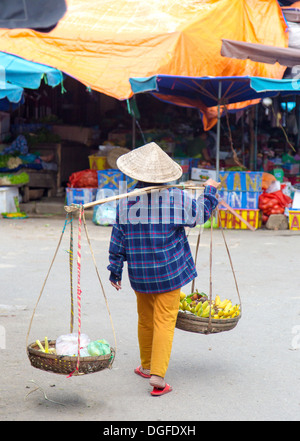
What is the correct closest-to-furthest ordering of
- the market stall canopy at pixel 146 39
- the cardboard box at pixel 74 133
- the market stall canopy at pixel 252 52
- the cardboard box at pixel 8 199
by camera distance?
the market stall canopy at pixel 252 52 → the market stall canopy at pixel 146 39 → the cardboard box at pixel 8 199 → the cardboard box at pixel 74 133

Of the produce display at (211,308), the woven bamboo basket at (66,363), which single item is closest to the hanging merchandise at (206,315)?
the produce display at (211,308)

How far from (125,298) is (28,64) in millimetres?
5717

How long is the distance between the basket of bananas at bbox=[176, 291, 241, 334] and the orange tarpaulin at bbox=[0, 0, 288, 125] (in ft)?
21.0

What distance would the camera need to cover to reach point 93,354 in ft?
12.8

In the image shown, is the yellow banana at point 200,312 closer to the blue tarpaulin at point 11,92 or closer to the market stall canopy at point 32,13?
the market stall canopy at point 32,13

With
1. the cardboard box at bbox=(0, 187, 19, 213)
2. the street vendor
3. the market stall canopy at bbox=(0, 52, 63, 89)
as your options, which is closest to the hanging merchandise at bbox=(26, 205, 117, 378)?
the street vendor

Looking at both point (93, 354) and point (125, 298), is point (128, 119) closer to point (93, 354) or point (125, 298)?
point (125, 298)

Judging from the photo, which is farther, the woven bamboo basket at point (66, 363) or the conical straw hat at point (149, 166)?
the conical straw hat at point (149, 166)

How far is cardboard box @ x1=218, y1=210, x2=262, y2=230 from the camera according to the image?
35.4 feet

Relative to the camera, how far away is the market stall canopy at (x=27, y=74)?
10.4 metres

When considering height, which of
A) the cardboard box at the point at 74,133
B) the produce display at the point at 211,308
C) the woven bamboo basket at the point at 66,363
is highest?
the cardboard box at the point at 74,133

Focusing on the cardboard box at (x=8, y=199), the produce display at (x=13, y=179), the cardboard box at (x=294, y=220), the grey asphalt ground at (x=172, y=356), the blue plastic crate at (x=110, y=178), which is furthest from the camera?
the produce display at (x=13, y=179)

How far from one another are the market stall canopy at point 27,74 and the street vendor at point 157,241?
657cm

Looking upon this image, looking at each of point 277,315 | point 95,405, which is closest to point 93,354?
point 95,405
